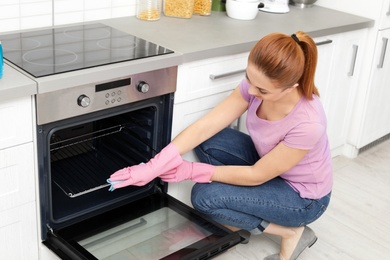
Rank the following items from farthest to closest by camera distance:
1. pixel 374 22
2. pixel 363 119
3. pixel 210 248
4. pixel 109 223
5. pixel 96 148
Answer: pixel 363 119 < pixel 374 22 < pixel 96 148 < pixel 109 223 < pixel 210 248

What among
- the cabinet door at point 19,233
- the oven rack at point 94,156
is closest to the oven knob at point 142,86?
the oven rack at point 94,156

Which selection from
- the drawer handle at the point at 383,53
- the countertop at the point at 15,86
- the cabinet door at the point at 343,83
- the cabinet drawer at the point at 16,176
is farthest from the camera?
the drawer handle at the point at 383,53

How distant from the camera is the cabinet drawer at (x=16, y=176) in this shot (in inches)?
67.0

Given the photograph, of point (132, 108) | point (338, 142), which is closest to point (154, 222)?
point (132, 108)

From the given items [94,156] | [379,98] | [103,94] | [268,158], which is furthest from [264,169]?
[379,98]

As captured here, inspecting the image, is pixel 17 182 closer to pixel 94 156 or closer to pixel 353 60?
pixel 94 156

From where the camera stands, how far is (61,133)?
85.6 inches

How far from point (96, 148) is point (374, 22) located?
161cm

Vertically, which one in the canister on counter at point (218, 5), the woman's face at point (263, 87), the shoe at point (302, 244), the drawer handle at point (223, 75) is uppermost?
the canister on counter at point (218, 5)

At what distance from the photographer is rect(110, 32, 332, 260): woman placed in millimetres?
1849

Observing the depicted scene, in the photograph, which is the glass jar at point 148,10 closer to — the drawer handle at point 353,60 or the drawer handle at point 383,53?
the drawer handle at point 353,60

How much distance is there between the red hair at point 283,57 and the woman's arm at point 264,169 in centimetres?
26

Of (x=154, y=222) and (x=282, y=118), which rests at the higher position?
(x=282, y=118)

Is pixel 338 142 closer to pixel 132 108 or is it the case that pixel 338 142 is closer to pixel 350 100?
pixel 350 100
